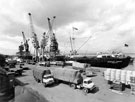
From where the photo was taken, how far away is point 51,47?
87.2 metres

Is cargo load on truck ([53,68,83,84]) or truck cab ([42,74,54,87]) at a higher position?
cargo load on truck ([53,68,83,84])

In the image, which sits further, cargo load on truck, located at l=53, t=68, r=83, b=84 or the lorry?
cargo load on truck, located at l=53, t=68, r=83, b=84

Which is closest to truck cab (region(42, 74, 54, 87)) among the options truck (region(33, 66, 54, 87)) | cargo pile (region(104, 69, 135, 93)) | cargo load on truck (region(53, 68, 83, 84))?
truck (region(33, 66, 54, 87))

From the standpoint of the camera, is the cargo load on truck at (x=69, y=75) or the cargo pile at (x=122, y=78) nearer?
the cargo pile at (x=122, y=78)

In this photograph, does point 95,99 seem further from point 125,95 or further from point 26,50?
point 26,50

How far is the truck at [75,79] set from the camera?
66.1 ft

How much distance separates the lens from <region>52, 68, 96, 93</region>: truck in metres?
20.2

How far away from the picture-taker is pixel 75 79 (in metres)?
22.2

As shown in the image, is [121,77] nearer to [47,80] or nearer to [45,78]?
[47,80]

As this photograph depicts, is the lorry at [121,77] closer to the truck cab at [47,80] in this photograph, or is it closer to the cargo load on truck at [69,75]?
the cargo load on truck at [69,75]

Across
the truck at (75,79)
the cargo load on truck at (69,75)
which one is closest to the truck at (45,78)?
the cargo load on truck at (69,75)

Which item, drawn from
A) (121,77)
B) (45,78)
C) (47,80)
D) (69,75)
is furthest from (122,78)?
(45,78)

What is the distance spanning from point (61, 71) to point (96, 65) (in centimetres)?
3629

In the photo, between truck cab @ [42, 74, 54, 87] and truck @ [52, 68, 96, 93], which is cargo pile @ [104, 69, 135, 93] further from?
truck cab @ [42, 74, 54, 87]
